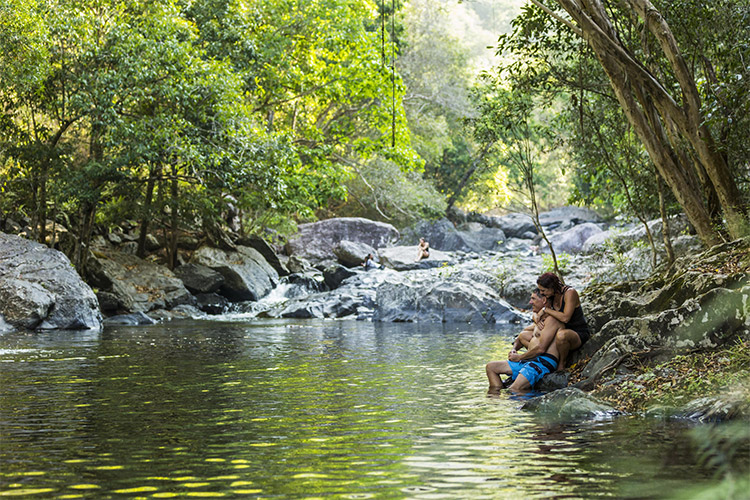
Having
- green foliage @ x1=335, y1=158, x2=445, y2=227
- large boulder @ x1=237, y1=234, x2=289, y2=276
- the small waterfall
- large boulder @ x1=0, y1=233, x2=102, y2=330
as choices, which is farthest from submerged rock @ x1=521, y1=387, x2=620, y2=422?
green foliage @ x1=335, y1=158, x2=445, y2=227

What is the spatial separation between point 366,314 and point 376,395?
1531cm

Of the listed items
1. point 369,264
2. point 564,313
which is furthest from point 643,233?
point 564,313

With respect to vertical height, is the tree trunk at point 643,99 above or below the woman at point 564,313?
above

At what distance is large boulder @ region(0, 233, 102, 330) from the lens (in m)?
18.8

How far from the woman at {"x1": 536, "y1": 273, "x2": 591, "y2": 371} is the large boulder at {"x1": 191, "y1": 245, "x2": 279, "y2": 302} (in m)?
18.8

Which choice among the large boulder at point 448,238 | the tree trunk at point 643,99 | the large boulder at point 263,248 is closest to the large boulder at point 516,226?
the large boulder at point 448,238

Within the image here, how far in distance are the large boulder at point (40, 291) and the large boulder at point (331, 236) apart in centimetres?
1777

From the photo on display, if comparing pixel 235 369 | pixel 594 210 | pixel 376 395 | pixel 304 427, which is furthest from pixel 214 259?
pixel 594 210

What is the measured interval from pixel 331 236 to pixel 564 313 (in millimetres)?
29656

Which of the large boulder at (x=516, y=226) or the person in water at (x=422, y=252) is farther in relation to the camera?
the large boulder at (x=516, y=226)

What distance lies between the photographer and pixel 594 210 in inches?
2066

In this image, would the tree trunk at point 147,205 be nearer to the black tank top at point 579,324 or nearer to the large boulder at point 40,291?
the large boulder at point 40,291

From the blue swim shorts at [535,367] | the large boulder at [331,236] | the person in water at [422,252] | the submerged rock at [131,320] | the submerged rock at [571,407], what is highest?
the large boulder at [331,236]

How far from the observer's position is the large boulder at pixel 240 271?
27.8 m
